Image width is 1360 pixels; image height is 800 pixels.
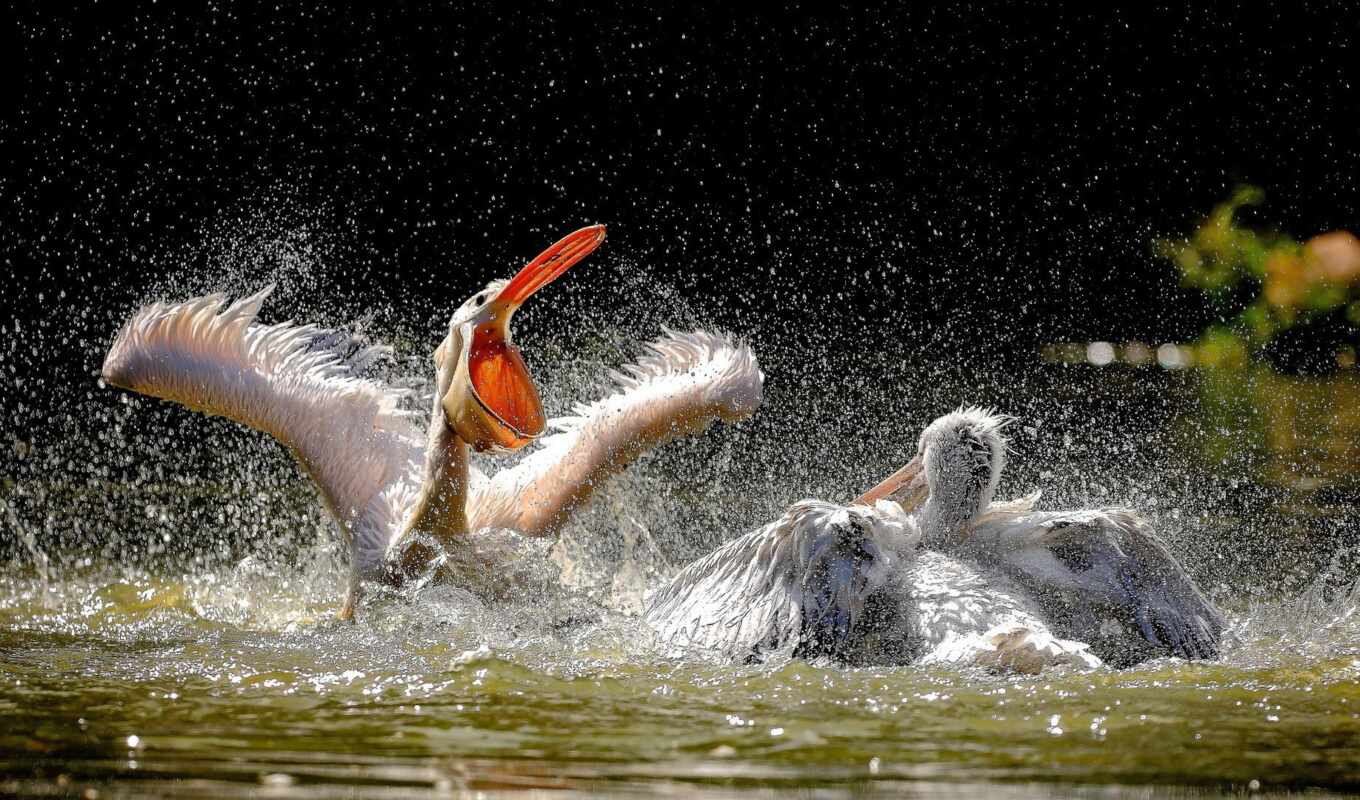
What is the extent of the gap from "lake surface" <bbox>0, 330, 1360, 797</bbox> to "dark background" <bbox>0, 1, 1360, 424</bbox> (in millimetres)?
1973

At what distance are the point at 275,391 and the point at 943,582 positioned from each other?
1.77 m

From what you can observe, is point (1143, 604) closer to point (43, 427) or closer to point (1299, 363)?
point (43, 427)

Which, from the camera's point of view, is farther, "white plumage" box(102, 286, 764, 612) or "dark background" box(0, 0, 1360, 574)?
"dark background" box(0, 0, 1360, 574)

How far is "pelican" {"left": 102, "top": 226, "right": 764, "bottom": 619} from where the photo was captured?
11.5 ft

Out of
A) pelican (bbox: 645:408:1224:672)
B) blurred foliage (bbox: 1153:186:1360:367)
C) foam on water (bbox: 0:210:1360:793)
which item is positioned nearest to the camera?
foam on water (bbox: 0:210:1360:793)

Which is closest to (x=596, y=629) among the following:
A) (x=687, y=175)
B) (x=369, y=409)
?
(x=369, y=409)

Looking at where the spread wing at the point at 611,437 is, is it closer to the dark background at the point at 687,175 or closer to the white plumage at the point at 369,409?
the white plumage at the point at 369,409

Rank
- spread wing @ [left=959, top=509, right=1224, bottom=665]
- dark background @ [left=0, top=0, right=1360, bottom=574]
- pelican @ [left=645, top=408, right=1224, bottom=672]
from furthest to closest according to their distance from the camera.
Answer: dark background @ [left=0, top=0, right=1360, bottom=574] → spread wing @ [left=959, top=509, right=1224, bottom=665] → pelican @ [left=645, top=408, right=1224, bottom=672]

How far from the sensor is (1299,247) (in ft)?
27.4

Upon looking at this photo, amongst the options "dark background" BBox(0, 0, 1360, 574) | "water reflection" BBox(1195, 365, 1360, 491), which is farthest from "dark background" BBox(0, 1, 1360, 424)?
"water reflection" BBox(1195, 365, 1360, 491)

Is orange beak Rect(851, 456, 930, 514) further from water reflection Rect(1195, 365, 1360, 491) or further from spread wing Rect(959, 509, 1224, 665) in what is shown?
water reflection Rect(1195, 365, 1360, 491)

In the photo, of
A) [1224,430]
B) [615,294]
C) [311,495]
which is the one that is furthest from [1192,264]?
[311,495]

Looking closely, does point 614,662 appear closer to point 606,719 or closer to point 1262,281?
point 606,719

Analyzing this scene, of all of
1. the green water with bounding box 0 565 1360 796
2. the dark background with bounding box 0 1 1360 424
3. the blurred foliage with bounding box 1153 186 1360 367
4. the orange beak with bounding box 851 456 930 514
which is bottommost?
the green water with bounding box 0 565 1360 796
